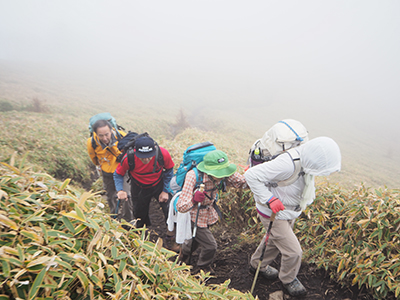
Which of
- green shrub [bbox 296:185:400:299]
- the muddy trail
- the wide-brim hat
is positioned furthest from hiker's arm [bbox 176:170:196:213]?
green shrub [bbox 296:185:400:299]

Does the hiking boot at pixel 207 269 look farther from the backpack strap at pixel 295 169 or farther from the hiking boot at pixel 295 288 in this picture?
the backpack strap at pixel 295 169

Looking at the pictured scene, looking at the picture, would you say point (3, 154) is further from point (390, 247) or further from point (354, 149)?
point (354, 149)

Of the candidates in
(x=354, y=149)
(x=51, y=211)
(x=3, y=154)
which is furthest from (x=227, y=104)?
(x=51, y=211)

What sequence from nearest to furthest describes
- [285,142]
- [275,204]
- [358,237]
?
[275,204] < [285,142] < [358,237]

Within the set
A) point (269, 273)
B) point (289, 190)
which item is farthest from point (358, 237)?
point (269, 273)

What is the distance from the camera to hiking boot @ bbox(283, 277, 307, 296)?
3.38 metres

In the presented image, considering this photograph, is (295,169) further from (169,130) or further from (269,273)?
(169,130)

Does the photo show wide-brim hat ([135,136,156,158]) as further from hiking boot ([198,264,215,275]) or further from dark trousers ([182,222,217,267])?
hiking boot ([198,264,215,275])

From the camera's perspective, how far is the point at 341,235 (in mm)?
3691

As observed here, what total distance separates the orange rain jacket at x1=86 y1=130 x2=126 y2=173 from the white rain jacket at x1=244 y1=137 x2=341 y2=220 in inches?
131

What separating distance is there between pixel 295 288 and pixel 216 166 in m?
2.37

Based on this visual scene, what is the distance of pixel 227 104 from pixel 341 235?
62823mm

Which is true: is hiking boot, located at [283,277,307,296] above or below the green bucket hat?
below

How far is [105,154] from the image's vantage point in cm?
503
